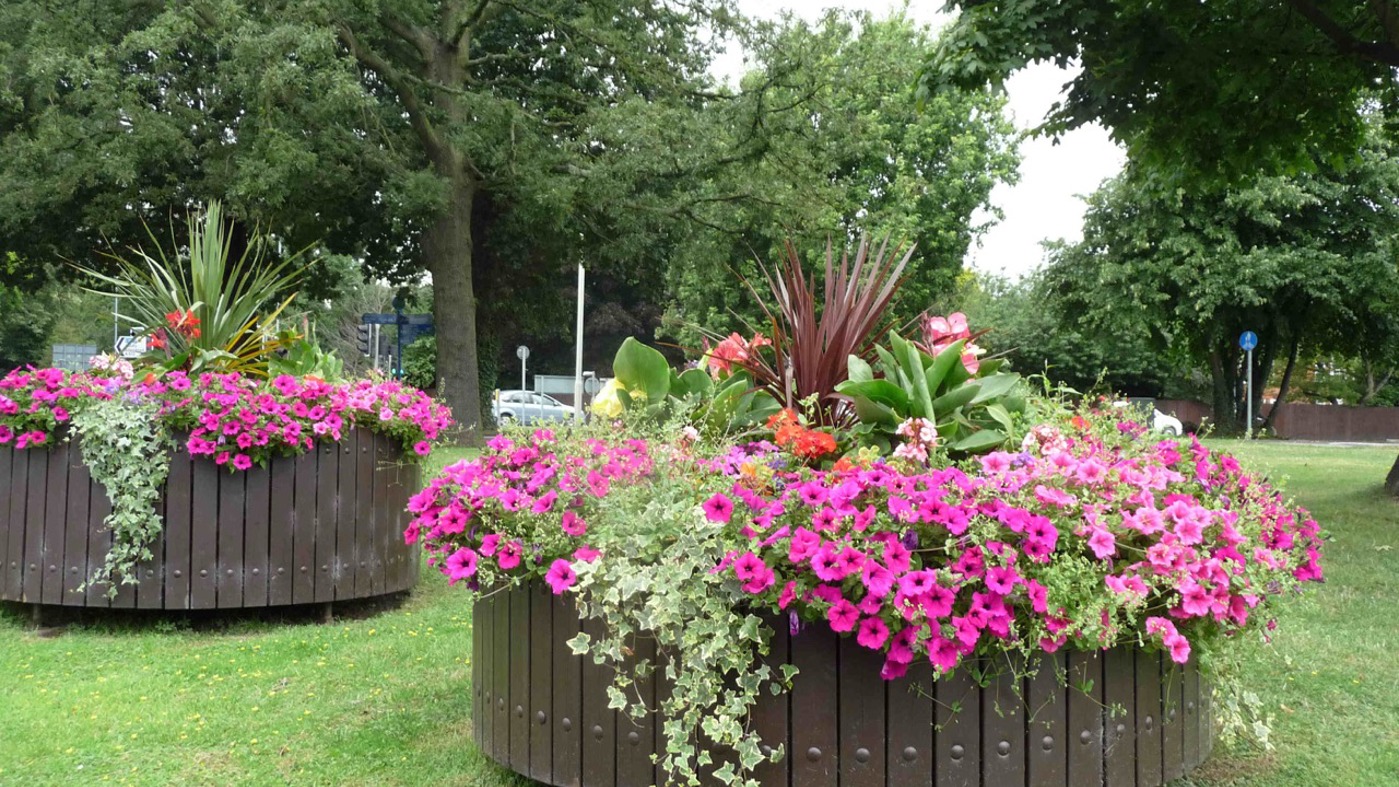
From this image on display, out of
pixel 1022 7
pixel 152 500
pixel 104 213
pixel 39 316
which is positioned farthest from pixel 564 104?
pixel 39 316

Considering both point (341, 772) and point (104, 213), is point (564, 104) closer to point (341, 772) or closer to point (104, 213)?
point (104, 213)

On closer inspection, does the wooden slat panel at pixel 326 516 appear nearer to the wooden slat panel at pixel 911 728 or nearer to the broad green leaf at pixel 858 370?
the broad green leaf at pixel 858 370

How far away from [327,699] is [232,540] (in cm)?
156

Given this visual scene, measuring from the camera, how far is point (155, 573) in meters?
5.64

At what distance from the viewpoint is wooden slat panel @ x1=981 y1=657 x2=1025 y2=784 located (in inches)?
108

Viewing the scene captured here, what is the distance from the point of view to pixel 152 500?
5.59 meters

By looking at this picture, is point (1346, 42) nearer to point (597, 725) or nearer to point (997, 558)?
point (997, 558)

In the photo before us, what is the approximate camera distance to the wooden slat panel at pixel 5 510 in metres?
5.79

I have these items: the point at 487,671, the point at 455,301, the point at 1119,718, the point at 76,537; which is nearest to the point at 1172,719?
the point at 1119,718

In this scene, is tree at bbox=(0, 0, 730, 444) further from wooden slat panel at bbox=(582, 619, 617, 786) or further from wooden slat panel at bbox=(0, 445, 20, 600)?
wooden slat panel at bbox=(582, 619, 617, 786)

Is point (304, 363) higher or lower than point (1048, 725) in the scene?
higher

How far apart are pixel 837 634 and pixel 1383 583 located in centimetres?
588

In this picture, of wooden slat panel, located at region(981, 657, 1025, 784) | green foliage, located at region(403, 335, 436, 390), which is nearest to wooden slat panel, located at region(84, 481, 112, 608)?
wooden slat panel, located at region(981, 657, 1025, 784)

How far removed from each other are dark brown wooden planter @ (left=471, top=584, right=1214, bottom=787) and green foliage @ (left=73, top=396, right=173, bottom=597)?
10.9 ft
